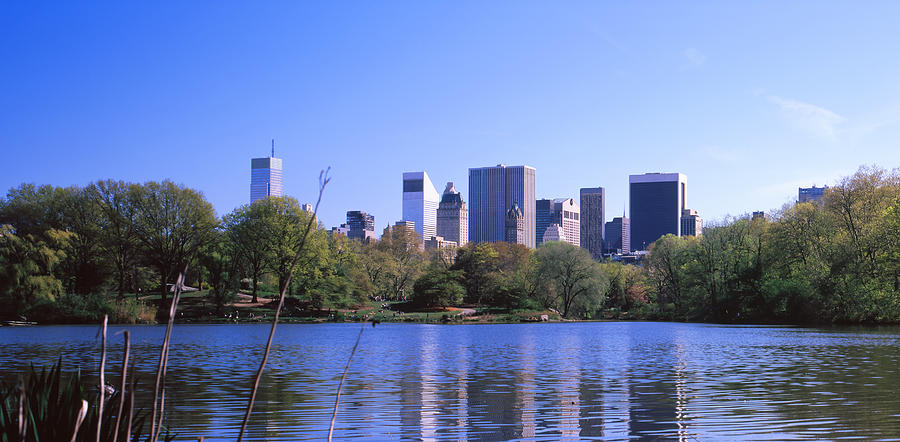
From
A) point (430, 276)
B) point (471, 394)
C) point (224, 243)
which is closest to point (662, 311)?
point (430, 276)

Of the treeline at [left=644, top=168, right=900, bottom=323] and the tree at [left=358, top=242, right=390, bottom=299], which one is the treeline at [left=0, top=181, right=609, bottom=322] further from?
the tree at [left=358, top=242, right=390, bottom=299]

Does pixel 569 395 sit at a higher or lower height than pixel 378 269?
lower

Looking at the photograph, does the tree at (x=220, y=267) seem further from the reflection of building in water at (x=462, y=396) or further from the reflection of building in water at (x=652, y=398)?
the reflection of building in water at (x=652, y=398)

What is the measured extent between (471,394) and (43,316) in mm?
51148

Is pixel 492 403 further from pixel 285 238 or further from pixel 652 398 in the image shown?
pixel 285 238

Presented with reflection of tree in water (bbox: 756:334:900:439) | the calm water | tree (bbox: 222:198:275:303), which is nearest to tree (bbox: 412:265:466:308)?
tree (bbox: 222:198:275:303)

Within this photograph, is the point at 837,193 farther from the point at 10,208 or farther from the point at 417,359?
the point at 10,208

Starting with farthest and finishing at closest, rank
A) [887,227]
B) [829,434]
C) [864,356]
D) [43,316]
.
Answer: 1. [43,316]
2. [887,227]
3. [864,356]
4. [829,434]

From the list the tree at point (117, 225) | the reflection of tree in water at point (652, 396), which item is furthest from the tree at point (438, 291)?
the reflection of tree in water at point (652, 396)

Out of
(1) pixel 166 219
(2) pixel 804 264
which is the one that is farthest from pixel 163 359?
(1) pixel 166 219

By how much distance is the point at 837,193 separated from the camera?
56344 millimetres

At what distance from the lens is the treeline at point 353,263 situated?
5416 centimetres

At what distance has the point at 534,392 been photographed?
1541cm

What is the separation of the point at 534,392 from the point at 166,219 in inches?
2185
